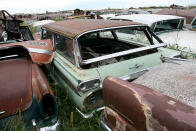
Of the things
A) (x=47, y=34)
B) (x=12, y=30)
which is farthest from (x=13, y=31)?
(x=47, y=34)

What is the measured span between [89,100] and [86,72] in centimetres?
37

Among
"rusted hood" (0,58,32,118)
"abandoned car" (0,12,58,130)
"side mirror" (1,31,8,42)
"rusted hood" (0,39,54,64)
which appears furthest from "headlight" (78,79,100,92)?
"side mirror" (1,31,8,42)

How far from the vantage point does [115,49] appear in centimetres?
362

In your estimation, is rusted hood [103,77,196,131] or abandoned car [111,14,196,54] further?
abandoned car [111,14,196,54]

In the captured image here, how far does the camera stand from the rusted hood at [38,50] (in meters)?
2.61

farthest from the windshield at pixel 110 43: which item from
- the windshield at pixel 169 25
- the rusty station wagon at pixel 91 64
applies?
the windshield at pixel 169 25

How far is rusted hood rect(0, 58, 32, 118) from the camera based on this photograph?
1808 millimetres

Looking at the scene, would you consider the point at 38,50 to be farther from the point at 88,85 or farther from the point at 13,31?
the point at 13,31

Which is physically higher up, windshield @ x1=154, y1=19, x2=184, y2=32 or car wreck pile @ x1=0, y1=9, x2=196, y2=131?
windshield @ x1=154, y1=19, x2=184, y2=32

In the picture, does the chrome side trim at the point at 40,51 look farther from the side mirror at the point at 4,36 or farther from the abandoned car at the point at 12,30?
the side mirror at the point at 4,36

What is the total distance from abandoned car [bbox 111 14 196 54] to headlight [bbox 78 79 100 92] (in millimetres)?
2425

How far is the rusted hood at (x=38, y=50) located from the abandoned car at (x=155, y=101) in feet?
4.34

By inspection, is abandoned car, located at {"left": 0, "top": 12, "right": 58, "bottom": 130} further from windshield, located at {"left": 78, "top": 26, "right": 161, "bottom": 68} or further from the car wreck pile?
windshield, located at {"left": 78, "top": 26, "right": 161, "bottom": 68}

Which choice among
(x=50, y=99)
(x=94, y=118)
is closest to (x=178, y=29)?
(x=94, y=118)
